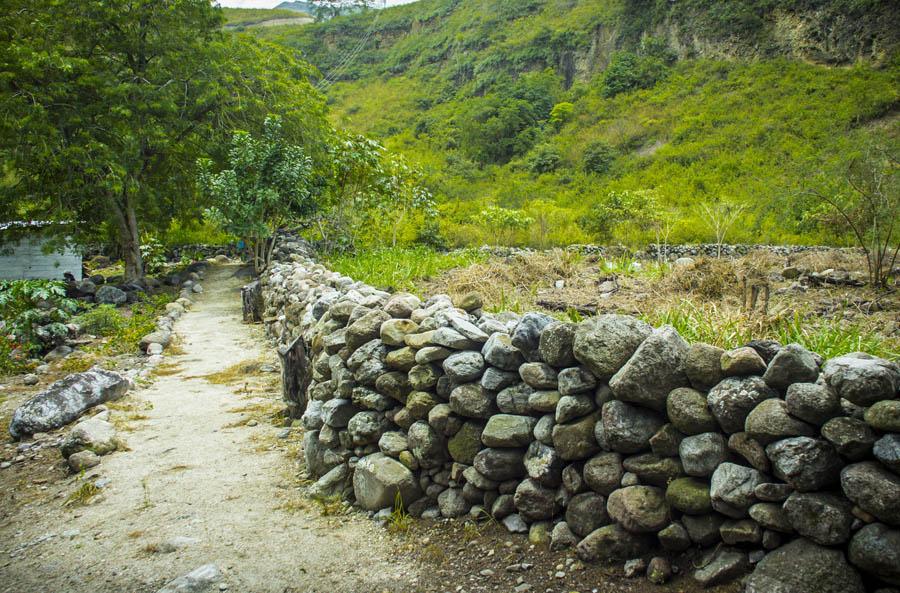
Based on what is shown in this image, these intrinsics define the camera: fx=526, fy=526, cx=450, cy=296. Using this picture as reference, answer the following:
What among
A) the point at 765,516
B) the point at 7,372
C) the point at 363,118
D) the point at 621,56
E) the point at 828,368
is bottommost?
the point at 7,372

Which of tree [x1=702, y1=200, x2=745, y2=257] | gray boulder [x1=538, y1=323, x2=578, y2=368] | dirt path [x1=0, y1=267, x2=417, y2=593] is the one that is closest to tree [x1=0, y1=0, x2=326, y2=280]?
dirt path [x1=0, y1=267, x2=417, y2=593]

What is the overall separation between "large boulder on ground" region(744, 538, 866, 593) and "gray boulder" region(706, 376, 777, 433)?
43 cm

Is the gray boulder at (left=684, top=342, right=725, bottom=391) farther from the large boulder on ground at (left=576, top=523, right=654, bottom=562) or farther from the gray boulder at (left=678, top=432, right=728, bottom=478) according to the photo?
the large boulder on ground at (left=576, top=523, right=654, bottom=562)

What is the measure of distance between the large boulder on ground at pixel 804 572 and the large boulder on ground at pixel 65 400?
17.9 feet

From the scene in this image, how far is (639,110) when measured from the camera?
123 feet

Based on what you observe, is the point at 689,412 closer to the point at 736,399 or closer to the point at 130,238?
the point at 736,399

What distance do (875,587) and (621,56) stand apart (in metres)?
47.7

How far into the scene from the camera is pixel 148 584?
2.56 m

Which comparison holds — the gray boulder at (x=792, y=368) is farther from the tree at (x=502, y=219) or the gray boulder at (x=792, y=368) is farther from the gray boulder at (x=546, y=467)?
the tree at (x=502, y=219)

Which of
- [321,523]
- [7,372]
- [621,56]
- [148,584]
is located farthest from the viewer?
[621,56]

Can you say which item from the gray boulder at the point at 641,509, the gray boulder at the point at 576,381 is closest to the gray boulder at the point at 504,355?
the gray boulder at the point at 576,381

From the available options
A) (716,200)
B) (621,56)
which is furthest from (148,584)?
(621,56)

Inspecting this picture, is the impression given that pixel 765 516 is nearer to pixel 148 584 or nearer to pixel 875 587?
pixel 875 587

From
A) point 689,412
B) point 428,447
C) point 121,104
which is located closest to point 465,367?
point 428,447
